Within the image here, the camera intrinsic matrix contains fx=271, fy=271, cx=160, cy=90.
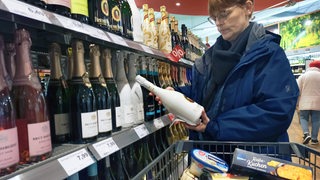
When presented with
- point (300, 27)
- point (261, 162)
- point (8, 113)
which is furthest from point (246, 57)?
point (300, 27)

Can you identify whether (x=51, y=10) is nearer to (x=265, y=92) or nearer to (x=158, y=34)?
(x=265, y=92)

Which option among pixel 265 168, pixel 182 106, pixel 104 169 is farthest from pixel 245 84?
pixel 104 169

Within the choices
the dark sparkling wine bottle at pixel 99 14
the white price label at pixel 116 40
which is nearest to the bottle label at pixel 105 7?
the dark sparkling wine bottle at pixel 99 14

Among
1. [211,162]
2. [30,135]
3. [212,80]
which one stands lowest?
[211,162]

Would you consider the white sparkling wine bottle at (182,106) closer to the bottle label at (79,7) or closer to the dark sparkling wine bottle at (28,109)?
the bottle label at (79,7)

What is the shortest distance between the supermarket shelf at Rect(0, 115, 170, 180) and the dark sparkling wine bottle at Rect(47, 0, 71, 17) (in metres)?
0.47

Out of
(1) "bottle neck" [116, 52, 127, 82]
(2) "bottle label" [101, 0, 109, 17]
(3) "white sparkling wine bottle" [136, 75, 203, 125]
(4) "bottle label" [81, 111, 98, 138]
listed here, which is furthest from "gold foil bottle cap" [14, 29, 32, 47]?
(1) "bottle neck" [116, 52, 127, 82]

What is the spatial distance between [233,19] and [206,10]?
5.66 metres

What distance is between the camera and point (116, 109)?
1.23 meters

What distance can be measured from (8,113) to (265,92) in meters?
0.97

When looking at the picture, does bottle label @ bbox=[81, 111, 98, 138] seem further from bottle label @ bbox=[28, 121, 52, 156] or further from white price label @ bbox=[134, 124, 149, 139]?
white price label @ bbox=[134, 124, 149, 139]

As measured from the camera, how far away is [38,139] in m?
0.79

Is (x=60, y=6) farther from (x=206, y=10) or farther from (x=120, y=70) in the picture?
(x=206, y=10)

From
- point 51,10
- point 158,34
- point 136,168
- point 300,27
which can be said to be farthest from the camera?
point 300,27
